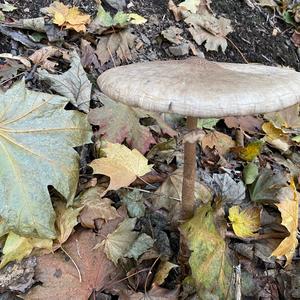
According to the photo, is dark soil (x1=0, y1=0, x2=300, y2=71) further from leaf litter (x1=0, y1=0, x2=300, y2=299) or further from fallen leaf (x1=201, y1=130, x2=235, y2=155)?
fallen leaf (x1=201, y1=130, x2=235, y2=155)

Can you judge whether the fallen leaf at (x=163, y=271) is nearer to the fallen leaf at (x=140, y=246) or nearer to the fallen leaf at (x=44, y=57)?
the fallen leaf at (x=140, y=246)

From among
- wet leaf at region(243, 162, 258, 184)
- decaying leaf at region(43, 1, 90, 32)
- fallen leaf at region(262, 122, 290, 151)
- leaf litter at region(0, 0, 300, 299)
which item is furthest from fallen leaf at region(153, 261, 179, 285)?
decaying leaf at region(43, 1, 90, 32)

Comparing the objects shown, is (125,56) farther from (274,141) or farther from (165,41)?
(274,141)

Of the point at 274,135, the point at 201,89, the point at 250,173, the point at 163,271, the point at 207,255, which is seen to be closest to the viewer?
the point at 201,89

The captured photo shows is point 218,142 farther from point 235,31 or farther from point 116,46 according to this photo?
point 235,31

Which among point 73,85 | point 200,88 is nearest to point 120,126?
point 73,85

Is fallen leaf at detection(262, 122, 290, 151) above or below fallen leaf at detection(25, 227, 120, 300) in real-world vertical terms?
below
